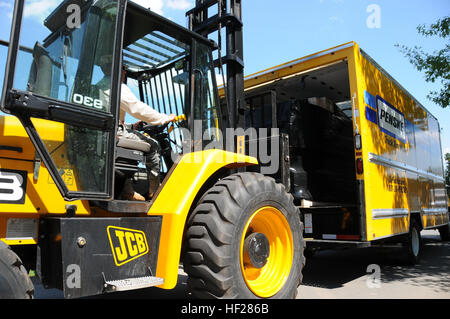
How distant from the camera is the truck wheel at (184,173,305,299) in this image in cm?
295

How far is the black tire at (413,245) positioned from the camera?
6718mm

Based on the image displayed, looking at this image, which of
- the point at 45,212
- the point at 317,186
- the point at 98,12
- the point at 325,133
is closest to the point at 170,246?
the point at 45,212

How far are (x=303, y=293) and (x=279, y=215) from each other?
160 centimetres

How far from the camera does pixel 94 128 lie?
2701mm

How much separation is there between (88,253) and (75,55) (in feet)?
4.71

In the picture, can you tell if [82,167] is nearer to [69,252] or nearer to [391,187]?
[69,252]

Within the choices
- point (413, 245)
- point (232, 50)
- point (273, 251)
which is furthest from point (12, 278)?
point (413, 245)

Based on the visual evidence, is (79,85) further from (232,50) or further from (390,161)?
(390,161)

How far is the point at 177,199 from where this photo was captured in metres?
3.05

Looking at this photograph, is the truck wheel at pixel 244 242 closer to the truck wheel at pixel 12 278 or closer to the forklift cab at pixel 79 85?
the forklift cab at pixel 79 85

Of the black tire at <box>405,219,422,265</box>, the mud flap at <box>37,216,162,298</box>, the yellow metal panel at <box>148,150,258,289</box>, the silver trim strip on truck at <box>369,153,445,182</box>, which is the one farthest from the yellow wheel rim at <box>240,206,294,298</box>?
the black tire at <box>405,219,422,265</box>

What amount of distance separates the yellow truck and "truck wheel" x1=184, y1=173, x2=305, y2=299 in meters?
1.49

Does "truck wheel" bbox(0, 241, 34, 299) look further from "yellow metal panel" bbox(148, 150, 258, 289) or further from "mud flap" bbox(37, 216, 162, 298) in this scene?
"yellow metal panel" bbox(148, 150, 258, 289)

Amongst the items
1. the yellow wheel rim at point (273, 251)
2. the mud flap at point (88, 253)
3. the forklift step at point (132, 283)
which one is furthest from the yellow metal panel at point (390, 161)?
the mud flap at point (88, 253)
